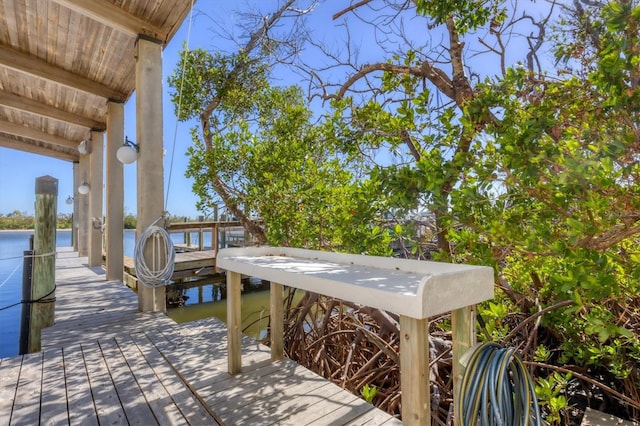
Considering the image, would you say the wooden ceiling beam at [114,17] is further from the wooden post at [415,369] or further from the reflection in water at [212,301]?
the reflection in water at [212,301]

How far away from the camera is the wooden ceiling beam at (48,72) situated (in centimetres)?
429

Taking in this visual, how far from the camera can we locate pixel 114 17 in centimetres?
346

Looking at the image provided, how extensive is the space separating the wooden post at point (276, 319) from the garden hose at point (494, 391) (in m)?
1.46

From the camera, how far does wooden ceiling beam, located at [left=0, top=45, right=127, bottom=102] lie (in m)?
4.29

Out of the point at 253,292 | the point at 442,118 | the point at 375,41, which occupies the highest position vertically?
the point at 375,41

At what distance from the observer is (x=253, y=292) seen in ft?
28.2

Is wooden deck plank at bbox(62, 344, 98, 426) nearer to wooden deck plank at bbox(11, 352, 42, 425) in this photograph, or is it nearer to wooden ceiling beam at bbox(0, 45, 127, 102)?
wooden deck plank at bbox(11, 352, 42, 425)

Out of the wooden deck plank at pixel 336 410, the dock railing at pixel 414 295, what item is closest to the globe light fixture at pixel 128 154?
the dock railing at pixel 414 295

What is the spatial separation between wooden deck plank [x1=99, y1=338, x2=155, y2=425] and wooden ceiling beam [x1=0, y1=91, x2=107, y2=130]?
5045 mm

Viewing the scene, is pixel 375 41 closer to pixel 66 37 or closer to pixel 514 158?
pixel 514 158

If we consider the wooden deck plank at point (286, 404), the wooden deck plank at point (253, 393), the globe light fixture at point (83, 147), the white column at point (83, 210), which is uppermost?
the globe light fixture at point (83, 147)

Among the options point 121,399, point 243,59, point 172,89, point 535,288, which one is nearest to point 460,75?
point 535,288

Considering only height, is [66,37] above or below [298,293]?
above

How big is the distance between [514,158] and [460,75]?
126cm
